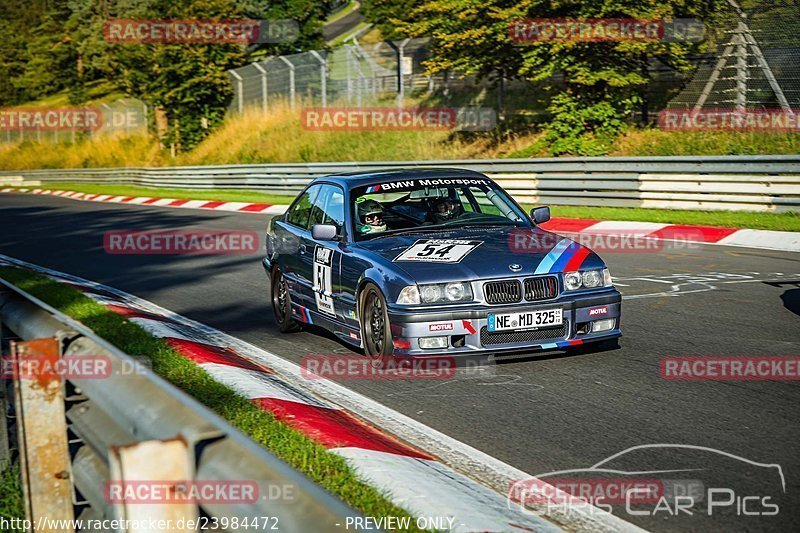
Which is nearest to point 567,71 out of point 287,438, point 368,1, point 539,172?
point 539,172

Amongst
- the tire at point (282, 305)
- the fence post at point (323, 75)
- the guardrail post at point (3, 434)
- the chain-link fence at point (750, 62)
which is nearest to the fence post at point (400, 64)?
the fence post at point (323, 75)

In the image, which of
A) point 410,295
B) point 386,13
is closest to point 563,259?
point 410,295

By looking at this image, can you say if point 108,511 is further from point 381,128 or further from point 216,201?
point 381,128

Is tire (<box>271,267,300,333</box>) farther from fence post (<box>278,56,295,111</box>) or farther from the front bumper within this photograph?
fence post (<box>278,56,295,111</box>)

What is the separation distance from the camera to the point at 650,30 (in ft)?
77.3

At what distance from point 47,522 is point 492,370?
14.4 ft

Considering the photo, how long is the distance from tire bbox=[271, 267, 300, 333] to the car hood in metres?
1.60

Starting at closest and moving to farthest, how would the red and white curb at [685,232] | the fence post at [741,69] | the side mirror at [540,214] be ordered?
the side mirror at [540,214] → the red and white curb at [685,232] → the fence post at [741,69]

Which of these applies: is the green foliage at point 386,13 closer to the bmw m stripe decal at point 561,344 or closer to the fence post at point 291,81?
the fence post at point 291,81

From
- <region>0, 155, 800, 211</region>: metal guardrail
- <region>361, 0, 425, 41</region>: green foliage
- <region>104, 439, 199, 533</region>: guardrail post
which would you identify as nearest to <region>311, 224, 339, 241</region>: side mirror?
<region>104, 439, 199, 533</region>: guardrail post

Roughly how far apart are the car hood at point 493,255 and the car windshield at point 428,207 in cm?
22

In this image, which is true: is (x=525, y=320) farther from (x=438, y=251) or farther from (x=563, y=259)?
(x=438, y=251)

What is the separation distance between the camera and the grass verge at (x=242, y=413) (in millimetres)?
4535

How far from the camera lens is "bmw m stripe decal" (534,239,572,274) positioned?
7477 millimetres
